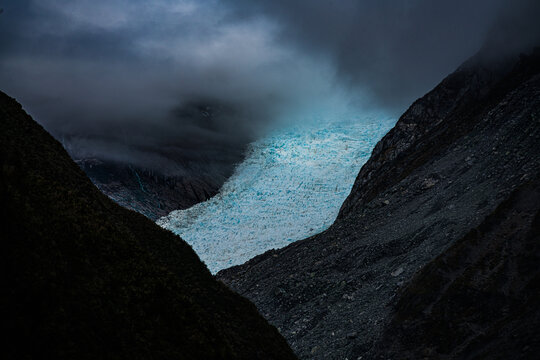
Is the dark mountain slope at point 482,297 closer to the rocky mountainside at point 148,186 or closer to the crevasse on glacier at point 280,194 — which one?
the crevasse on glacier at point 280,194

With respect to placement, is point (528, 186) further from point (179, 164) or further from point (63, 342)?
point (179, 164)

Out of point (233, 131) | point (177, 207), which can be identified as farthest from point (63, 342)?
point (233, 131)

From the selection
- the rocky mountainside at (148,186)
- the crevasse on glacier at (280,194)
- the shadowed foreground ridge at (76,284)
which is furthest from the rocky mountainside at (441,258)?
the rocky mountainside at (148,186)

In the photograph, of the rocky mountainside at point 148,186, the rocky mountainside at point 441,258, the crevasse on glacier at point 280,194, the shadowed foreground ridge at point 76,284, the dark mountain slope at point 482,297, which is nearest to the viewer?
the shadowed foreground ridge at point 76,284

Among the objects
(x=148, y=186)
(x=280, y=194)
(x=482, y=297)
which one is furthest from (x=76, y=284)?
(x=148, y=186)

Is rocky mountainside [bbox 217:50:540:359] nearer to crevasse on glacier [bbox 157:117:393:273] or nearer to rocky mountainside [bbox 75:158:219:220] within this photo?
crevasse on glacier [bbox 157:117:393:273]

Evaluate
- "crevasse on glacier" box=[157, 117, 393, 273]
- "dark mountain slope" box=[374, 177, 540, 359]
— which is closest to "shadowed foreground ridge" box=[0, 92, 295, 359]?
"dark mountain slope" box=[374, 177, 540, 359]
